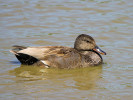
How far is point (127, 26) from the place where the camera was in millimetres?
13953

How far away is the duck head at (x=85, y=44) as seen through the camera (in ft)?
36.5

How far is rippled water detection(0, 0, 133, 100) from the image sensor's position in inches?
343

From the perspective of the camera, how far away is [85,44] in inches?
441

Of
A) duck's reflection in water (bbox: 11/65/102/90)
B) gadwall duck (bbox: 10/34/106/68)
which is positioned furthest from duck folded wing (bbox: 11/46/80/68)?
duck's reflection in water (bbox: 11/65/102/90)

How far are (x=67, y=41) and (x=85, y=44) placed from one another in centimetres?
160

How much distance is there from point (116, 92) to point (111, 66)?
2194mm

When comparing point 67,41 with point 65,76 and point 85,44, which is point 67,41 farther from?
point 65,76

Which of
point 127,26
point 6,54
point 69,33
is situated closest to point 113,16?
point 127,26

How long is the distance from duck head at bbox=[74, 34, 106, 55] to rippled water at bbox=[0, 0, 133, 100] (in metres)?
0.48

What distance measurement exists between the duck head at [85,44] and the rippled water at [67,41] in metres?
0.48

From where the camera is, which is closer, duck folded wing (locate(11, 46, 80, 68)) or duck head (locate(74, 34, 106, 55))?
duck folded wing (locate(11, 46, 80, 68))

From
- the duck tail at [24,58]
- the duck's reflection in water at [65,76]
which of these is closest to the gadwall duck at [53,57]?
the duck tail at [24,58]

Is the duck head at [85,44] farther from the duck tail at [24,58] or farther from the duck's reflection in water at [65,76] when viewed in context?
the duck tail at [24,58]

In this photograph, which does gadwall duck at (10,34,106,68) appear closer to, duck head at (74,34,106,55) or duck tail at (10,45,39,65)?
duck tail at (10,45,39,65)
